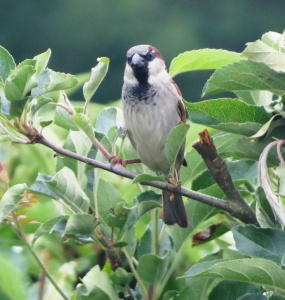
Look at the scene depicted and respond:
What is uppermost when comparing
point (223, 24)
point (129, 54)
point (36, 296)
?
point (129, 54)

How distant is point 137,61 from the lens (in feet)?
8.09

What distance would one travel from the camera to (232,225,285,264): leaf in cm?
169

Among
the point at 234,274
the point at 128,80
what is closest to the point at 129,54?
the point at 128,80

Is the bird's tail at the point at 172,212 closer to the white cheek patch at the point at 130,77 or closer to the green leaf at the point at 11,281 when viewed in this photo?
the green leaf at the point at 11,281

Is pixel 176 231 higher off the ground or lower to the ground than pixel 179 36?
higher

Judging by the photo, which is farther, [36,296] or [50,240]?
[50,240]

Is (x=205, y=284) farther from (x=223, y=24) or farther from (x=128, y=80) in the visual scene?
(x=223, y=24)

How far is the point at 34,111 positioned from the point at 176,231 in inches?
15.6

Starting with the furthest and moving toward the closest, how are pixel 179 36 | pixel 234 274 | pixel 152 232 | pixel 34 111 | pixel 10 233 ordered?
pixel 179 36 → pixel 10 233 → pixel 152 232 → pixel 34 111 → pixel 234 274

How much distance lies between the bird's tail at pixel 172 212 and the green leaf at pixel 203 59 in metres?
0.23

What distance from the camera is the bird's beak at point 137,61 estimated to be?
2.44 meters

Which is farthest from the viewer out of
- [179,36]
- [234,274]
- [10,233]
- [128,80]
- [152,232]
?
[179,36]

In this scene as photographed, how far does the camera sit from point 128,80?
8.27 ft

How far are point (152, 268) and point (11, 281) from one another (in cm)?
40
